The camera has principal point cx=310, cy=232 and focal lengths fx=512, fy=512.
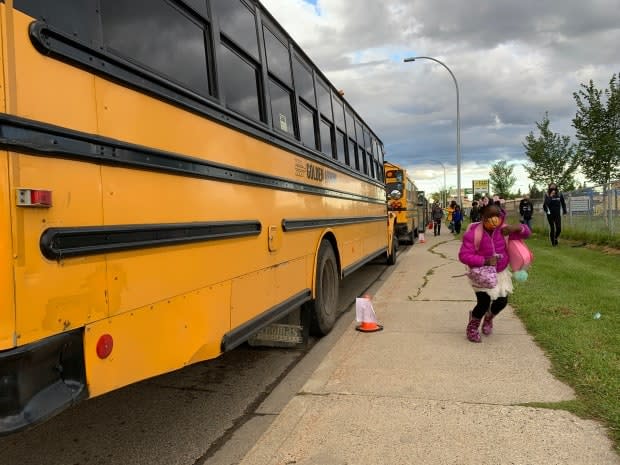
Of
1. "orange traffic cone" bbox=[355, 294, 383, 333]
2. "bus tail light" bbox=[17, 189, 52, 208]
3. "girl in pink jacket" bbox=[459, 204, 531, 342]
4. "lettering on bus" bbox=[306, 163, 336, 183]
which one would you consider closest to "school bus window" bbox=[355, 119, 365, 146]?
"lettering on bus" bbox=[306, 163, 336, 183]

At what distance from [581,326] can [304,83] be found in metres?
3.79

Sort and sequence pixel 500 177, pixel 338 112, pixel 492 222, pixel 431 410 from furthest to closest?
pixel 500 177
pixel 338 112
pixel 492 222
pixel 431 410

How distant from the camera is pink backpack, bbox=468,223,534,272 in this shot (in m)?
4.95

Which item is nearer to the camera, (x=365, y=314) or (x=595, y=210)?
(x=365, y=314)

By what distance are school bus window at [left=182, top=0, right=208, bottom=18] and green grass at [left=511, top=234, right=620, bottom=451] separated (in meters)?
3.44

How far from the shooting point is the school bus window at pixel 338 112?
6.73m

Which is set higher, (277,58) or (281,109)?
(277,58)

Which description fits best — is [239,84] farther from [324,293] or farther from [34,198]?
[324,293]

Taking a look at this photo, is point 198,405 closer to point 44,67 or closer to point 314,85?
point 44,67

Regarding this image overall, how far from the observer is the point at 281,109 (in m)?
4.56

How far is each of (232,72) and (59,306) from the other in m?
2.14

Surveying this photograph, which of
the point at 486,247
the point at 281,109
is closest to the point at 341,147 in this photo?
the point at 281,109

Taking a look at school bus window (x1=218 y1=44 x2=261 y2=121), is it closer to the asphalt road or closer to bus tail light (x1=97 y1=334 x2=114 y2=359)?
bus tail light (x1=97 y1=334 x2=114 y2=359)

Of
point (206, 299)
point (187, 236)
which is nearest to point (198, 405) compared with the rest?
point (206, 299)
